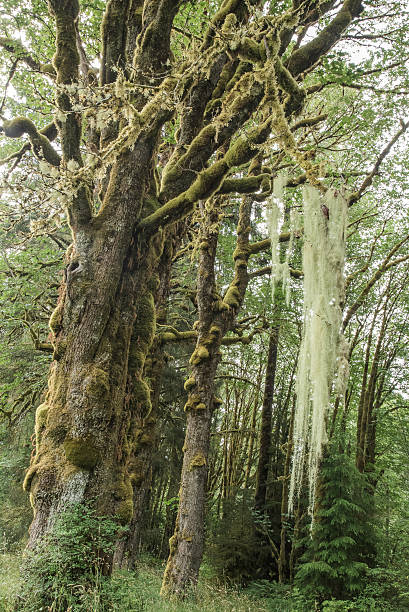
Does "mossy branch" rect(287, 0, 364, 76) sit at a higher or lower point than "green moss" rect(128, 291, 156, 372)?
higher

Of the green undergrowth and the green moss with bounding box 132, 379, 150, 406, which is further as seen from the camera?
the green moss with bounding box 132, 379, 150, 406

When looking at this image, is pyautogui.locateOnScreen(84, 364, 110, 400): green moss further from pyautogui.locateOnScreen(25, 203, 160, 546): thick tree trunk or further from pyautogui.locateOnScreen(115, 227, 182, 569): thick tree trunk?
pyautogui.locateOnScreen(115, 227, 182, 569): thick tree trunk

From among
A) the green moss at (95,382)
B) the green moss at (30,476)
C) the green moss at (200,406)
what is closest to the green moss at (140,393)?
the green moss at (95,382)

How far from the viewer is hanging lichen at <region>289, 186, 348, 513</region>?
344 centimetres

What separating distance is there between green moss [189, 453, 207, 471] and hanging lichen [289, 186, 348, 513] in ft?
8.65

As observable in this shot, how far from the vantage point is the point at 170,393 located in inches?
428

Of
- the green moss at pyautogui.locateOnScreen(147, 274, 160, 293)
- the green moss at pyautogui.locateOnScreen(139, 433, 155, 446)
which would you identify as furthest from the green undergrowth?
the green moss at pyautogui.locateOnScreen(147, 274, 160, 293)

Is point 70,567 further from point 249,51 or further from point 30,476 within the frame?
→ point 249,51

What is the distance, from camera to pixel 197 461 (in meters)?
6.08

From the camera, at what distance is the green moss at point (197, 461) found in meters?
6.04

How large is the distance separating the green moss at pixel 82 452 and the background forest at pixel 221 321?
3 centimetres

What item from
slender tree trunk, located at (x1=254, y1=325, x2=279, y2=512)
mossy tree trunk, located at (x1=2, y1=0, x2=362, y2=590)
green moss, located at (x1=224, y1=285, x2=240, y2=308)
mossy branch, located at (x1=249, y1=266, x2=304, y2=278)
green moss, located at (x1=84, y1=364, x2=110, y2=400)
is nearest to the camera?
mossy tree trunk, located at (x1=2, y1=0, x2=362, y2=590)

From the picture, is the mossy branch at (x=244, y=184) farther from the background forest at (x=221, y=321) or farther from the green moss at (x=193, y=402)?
the green moss at (x=193, y=402)

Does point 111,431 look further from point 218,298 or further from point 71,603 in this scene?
point 218,298
